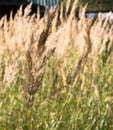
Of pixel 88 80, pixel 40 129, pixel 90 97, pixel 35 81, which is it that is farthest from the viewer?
pixel 88 80

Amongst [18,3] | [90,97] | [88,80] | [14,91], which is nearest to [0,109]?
[14,91]

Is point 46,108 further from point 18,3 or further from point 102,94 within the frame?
point 18,3

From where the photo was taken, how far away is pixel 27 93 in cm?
180

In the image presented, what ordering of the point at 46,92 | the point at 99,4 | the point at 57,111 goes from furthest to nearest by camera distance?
1. the point at 99,4
2. the point at 46,92
3. the point at 57,111

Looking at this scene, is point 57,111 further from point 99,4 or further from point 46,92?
point 99,4

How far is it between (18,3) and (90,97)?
1090 centimetres

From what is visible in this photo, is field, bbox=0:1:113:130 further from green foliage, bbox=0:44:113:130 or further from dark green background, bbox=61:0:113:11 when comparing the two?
dark green background, bbox=61:0:113:11

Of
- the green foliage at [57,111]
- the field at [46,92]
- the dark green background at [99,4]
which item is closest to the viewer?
the field at [46,92]

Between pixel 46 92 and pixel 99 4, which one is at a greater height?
pixel 46 92

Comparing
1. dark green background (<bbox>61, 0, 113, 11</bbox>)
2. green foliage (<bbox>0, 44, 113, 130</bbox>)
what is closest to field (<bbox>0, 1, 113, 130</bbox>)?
green foliage (<bbox>0, 44, 113, 130</bbox>)

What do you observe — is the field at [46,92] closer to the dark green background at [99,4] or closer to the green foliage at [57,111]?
the green foliage at [57,111]

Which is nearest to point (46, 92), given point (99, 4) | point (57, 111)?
point (57, 111)

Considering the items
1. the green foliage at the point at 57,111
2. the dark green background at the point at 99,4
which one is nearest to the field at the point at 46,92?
the green foliage at the point at 57,111

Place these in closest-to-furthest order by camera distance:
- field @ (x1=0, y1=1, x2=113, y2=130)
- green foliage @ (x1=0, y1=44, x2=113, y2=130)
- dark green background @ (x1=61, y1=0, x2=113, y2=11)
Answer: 1. field @ (x1=0, y1=1, x2=113, y2=130)
2. green foliage @ (x1=0, y1=44, x2=113, y2=130)
3. dark green background @ (x1=61, y1=0, x2=113, y2=11)
